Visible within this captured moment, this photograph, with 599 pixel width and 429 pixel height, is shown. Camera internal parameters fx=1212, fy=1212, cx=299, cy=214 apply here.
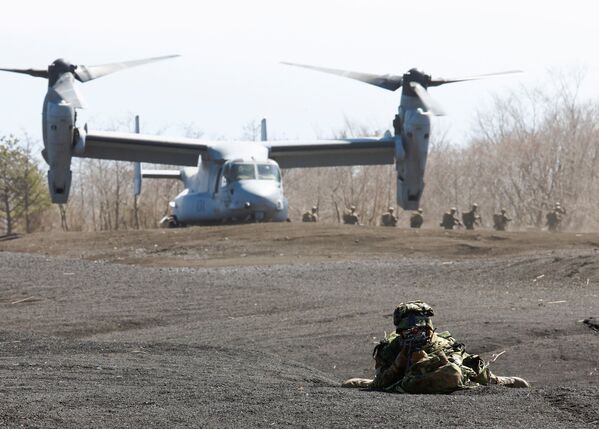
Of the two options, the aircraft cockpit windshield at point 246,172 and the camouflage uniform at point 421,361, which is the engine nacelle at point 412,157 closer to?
the aircraft cockpit windshield at point 246,172

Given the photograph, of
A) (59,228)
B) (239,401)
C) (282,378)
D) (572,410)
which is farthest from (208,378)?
(59,228)

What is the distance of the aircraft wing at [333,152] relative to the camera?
39.9m

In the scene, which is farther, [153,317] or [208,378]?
[153,317]

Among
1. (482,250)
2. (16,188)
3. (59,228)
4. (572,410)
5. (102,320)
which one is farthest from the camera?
(59,228)

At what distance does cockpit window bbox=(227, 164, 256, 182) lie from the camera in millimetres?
37719

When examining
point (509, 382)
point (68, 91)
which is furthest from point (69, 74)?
point (509, 382)

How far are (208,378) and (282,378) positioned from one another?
913 millimetres

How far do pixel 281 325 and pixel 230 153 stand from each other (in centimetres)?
2265

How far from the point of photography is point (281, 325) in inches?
651

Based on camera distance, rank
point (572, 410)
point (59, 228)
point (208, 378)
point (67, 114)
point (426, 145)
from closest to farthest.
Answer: point (572, 410) < point (208, 378) < point (67, 114) < point (426, 145) < point (59, 228)

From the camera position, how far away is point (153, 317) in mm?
17703

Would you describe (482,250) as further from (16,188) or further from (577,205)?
(16,188)

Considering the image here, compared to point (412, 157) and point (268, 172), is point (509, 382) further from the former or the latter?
point (268, 172)

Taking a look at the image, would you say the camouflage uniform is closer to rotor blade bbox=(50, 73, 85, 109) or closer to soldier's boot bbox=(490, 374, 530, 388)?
soldier's boot bbox=(490, 374, 530, 388)
